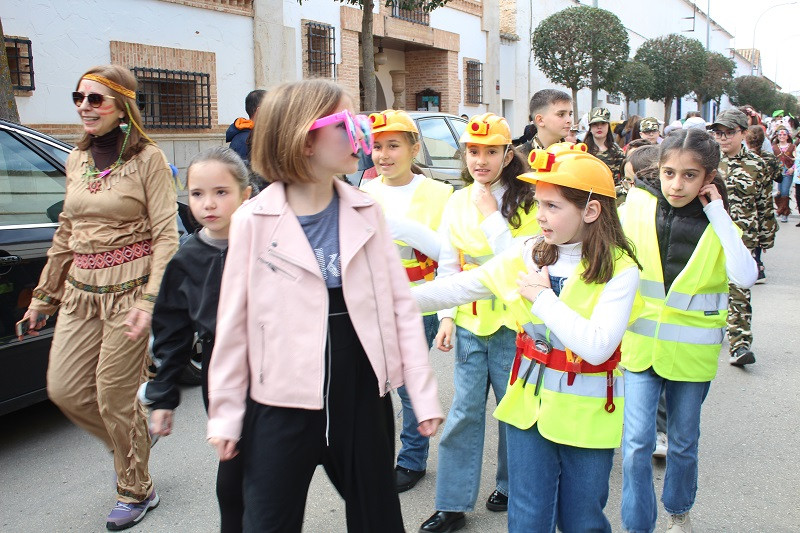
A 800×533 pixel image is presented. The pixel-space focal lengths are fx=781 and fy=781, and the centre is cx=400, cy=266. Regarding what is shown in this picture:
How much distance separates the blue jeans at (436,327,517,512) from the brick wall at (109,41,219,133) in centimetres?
944

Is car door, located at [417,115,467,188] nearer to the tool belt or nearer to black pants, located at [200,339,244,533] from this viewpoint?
the tool belt

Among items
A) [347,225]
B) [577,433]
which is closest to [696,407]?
[577,433]

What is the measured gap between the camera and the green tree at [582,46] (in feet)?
80.9

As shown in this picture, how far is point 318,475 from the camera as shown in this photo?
429cm

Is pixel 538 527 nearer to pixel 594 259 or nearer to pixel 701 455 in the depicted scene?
pixel 594 259

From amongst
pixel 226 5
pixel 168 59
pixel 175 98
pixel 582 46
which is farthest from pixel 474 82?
pixel 168 59

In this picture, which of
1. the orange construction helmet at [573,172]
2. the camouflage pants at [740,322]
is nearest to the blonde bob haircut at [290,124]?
the orange construction helmet at [573,172]

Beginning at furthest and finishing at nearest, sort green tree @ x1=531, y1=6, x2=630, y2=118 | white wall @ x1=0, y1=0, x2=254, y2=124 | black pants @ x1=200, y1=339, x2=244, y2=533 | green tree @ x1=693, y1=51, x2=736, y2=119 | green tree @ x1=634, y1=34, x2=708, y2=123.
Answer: green tree @ x1=693, y1=51, x2=736, y2=119
green tree @ x1=634, y1=34, x2=708, y2=123
green tree @ x1=531, y1=6, x2=630, y2=118
white wall @ x1=0, y1=0, x2=254, y2=124
black pants @ x1=200, y1=339, x2=244, y2=533

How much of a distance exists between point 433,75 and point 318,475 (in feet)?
58.3

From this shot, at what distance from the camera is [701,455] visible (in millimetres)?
4516

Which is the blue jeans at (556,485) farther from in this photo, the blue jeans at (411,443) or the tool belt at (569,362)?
the blue jeans at (411,443)

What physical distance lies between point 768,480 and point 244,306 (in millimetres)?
3293

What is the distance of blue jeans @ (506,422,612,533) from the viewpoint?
2.57 m

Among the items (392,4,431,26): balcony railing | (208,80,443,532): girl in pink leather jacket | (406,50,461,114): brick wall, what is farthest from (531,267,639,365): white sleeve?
(406,50,461,114): brick wall
